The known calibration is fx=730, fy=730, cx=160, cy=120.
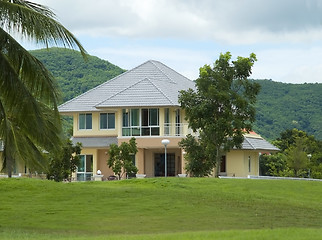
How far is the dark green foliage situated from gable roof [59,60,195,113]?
31781mm

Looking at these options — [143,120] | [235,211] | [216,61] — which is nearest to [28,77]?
[235,211]

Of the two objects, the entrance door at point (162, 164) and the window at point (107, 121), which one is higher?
the window at point (107, 121)

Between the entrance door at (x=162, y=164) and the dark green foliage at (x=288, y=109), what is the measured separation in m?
35.2

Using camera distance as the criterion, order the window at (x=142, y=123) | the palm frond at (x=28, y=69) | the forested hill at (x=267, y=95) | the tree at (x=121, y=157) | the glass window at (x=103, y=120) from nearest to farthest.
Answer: the palm frond at (x=28, y=69), the tree at (x=121, y=157), the window at (x=142, y=123), the glass window at (x=103, y=120), the forested hill at (x=267, y=95)

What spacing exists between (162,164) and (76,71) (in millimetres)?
36875

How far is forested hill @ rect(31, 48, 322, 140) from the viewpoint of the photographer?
81500 mm

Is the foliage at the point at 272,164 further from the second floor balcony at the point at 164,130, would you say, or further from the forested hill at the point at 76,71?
the forested hill at the point at 76,71

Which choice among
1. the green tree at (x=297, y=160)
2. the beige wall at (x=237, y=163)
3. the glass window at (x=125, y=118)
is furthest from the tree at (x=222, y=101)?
the green tree at (x=297, y=160)

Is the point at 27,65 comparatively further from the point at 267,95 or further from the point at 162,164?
the point at 267,95

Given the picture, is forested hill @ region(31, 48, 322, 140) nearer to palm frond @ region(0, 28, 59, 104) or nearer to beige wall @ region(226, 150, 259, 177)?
beige wall @ region(226, 150, 259, 177)

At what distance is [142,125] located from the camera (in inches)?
1880

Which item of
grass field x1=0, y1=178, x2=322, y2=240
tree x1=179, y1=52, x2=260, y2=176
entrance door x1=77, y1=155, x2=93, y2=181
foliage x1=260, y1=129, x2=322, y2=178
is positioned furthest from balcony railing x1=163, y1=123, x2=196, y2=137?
grass field x1=0, y1=178, x2=322, y2=240

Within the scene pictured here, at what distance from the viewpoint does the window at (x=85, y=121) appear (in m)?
50.9

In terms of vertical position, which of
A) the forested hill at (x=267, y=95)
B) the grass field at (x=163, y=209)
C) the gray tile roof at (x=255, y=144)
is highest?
the forested hill at (x=267, y=95)
